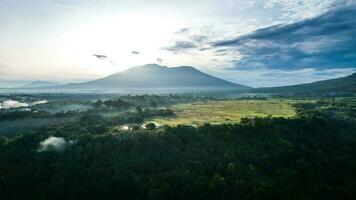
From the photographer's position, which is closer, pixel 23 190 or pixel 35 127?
pixel 23 190

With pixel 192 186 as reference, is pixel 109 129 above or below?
above

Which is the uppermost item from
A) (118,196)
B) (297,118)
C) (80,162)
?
(297,118)

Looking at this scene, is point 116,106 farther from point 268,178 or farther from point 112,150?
point 268,178

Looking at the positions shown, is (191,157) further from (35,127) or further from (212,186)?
(35,127)

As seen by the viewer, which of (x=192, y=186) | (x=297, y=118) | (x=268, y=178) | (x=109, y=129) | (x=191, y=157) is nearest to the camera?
(x=192, y=186)

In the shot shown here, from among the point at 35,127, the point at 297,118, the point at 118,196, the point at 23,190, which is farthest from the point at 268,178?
the point at 35,127

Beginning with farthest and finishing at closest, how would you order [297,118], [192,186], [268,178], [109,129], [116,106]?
1. [116,106]
2. [297,118]
3. [109,129]
4. [268,178]
5. [192,186]

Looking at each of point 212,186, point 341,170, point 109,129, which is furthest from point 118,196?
point 341,170
